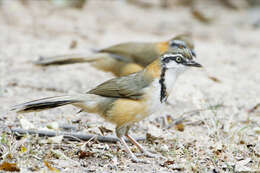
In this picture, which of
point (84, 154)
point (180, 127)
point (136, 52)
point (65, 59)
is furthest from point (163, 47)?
point (84, 154)

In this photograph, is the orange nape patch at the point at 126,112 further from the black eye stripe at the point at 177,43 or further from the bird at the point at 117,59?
the black eye stripe at the point at 177,43

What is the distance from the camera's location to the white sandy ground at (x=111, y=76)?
13.6ft

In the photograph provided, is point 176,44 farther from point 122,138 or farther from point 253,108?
point 122,138

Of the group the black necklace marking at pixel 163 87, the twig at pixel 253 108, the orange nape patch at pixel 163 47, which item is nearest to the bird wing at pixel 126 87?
the black necklace marking at pixel 163 87

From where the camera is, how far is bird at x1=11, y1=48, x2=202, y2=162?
4.32m

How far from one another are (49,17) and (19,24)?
0.69 m

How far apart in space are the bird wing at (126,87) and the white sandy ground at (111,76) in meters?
0.55

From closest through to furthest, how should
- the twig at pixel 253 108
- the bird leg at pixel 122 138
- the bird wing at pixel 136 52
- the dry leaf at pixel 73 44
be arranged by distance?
the bird leg at pixel 122 138, the twig at pixel 253 108, the bird wing at pixel 136 52, the dry leaf at pixel 73 44

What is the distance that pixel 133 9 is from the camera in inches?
416

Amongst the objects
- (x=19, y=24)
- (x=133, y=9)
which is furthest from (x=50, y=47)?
(x=133, y=9)

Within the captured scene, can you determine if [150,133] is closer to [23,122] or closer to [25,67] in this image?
[23,122]

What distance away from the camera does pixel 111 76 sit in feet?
25.1

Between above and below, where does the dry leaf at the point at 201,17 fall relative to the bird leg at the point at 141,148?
above

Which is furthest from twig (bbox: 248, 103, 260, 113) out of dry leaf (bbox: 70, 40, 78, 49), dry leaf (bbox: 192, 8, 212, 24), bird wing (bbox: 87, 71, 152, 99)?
dry leaf (bbox: 192, 8, 212, 24)
